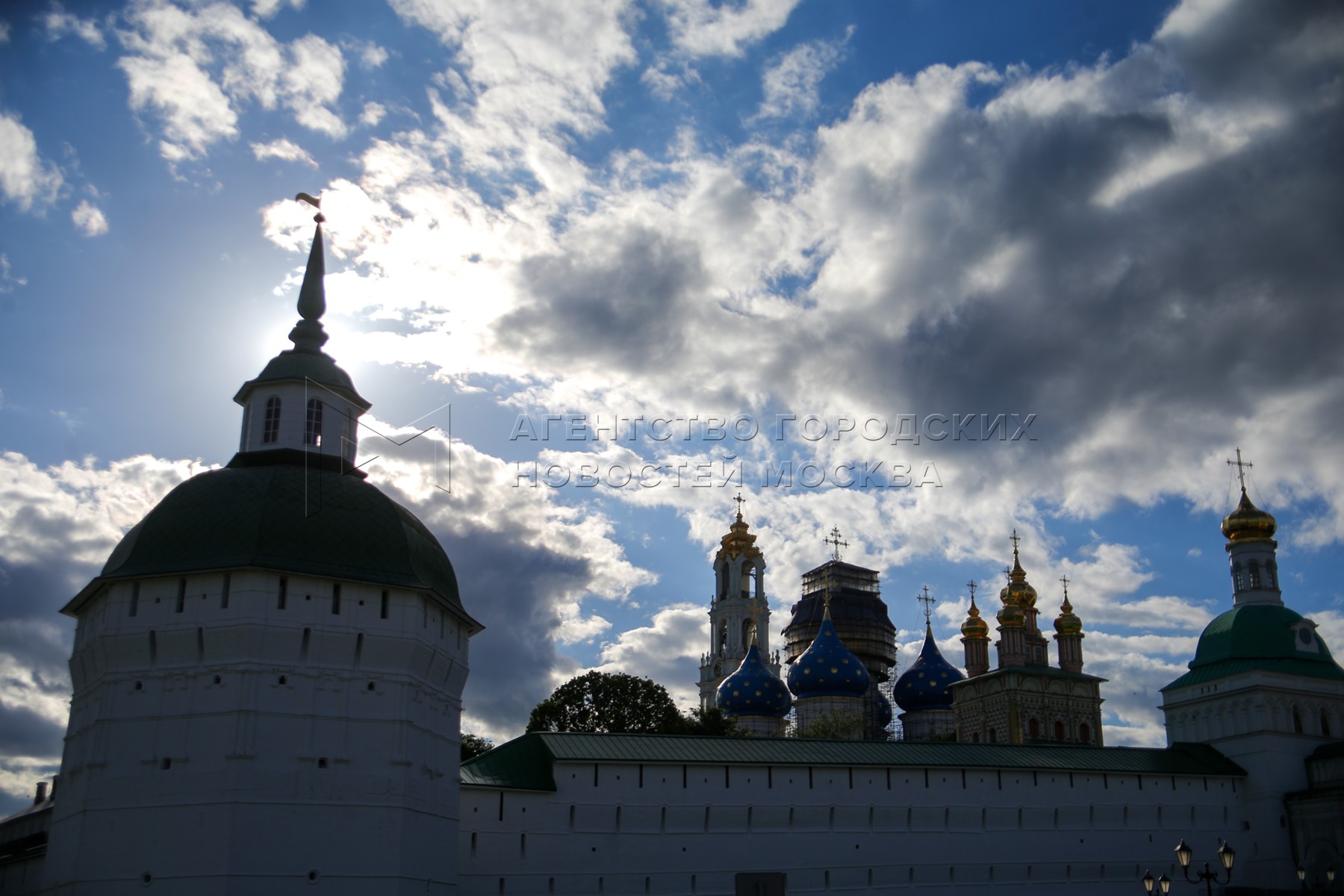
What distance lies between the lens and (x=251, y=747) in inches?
856

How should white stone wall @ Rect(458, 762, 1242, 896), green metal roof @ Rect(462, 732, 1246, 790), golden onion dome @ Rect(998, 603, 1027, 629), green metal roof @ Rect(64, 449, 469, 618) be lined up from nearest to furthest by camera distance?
1. green metal roof @ Rect(64, 449, 469, 618)
2. white stone wall @ Rect(458, 762, 1242, 896)
3. green metal roof @ Rect(462, 732, 1246, 790)
4. golden onion dome @ Rect(998, 603, 1027, 629)

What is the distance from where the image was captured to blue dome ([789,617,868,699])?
52312 mm

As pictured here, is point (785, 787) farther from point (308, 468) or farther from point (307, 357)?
point (307, 357)

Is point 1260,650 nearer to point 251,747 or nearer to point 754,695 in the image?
point 754,695

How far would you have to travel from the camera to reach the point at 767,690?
52031 millimetres

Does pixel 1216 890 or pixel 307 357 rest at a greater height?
pixel 307 357

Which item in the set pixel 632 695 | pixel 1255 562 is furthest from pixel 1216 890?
pixel 632 695

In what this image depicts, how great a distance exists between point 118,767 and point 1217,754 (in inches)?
1184

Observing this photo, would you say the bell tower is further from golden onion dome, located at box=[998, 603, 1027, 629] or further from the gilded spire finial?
the gilded spire finial

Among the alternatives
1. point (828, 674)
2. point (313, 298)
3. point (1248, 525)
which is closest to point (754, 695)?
point (828, 674)

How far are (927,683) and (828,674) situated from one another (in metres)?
5.86

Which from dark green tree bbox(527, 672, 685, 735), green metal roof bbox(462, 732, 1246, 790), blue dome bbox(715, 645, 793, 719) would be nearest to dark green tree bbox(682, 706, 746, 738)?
dark green tree bbox(527, 672, 685, 735)

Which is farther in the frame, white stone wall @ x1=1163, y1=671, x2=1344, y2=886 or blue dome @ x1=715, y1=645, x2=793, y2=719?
blue dome @ x1=715, y1=645, x2=793, y2=719

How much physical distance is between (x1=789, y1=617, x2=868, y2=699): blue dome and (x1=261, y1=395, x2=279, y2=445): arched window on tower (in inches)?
1215
